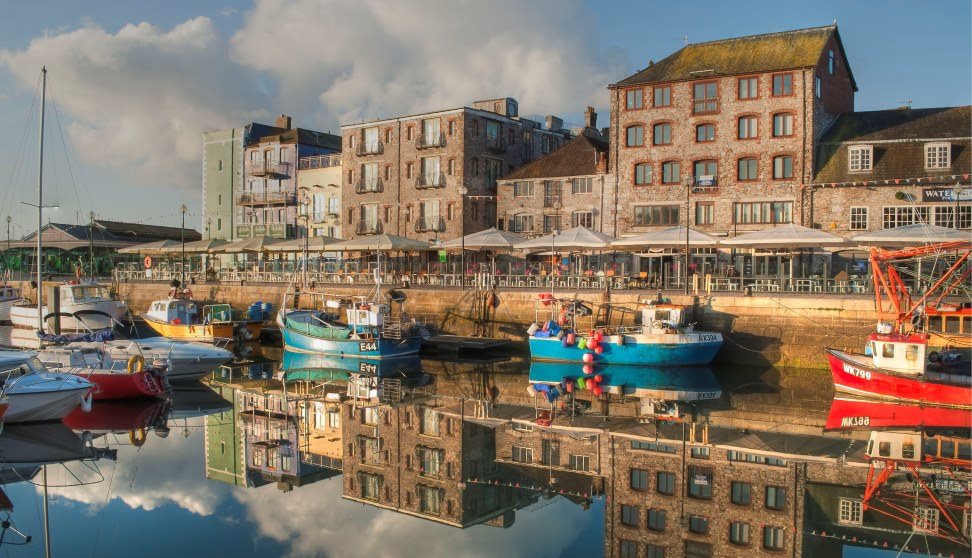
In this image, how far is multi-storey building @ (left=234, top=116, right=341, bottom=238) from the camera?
223 feet

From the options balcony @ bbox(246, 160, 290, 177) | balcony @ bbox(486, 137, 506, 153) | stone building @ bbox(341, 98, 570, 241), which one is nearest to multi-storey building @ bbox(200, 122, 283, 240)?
balcony @ bbox(246, 160, 290, 177)

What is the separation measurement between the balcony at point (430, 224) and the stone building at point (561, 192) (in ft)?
12.6

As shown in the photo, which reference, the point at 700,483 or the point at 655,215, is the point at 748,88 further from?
the point at 700,483

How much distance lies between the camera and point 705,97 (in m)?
49.3

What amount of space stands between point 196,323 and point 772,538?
35881 mm

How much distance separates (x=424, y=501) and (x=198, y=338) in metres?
28.8

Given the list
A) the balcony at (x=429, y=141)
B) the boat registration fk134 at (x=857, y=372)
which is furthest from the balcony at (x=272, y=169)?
the boat registration fk134 at (x=857, y=372)

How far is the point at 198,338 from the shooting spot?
143ft

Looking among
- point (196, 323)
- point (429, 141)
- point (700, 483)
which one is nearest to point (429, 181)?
point (429, 141)

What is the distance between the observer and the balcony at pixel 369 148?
61.3m

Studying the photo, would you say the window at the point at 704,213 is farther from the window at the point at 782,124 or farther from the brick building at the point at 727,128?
the window at the point at 782,124

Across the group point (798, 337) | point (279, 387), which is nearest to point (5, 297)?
point (279, 387)

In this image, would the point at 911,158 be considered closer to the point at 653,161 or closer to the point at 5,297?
the point at 653,161

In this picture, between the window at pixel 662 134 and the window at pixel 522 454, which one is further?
the window at pixel 662 134
